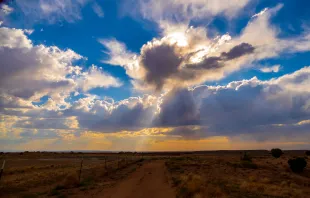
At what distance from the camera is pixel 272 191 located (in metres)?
19.1

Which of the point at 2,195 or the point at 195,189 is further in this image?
the point at 2,195

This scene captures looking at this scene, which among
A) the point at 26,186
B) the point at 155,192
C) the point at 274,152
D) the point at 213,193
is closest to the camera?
the point at 213,193

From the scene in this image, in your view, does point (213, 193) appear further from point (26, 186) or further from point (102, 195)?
point (26, 186)

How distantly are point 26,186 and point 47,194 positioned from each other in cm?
566

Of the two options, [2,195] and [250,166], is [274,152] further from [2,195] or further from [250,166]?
[2,195]

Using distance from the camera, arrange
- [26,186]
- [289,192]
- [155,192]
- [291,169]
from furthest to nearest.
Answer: [291,169] → [26,186] → [289,192] → [155,192]

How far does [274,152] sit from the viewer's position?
73.6 metres

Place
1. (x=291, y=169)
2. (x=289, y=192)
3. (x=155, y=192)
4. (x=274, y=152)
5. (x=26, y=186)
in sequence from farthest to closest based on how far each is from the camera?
(x=274, y=152)
(x=291, y=169)
(x=26, y=186)
(x=289, y=192)
(x=155, y=192)

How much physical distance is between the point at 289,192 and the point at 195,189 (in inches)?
334

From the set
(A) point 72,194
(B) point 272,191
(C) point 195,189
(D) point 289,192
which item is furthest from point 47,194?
(D) point 289,192

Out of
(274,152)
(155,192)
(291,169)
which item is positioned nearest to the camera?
(155,192)

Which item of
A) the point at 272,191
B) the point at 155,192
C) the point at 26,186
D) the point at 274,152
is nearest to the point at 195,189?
the point at 155,192

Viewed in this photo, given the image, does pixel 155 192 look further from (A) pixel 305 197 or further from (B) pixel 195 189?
(A) pixel 305 197

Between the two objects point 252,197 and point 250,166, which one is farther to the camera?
point 250,166
